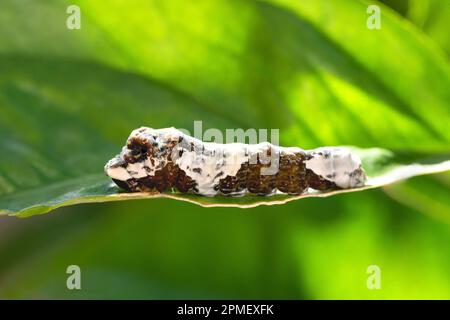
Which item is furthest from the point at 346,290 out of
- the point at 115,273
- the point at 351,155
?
the point at 115,273

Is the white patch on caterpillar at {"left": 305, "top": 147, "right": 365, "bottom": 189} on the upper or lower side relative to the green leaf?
lower

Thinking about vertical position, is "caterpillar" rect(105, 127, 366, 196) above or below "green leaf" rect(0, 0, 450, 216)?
below

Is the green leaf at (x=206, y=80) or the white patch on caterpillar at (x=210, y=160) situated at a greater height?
the green leaf at (x=206, y=80)

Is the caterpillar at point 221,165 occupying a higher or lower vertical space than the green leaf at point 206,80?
lower

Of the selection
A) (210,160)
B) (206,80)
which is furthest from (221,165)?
(206,80)
